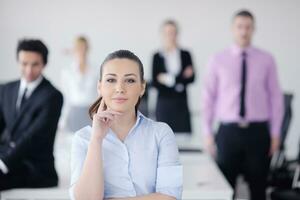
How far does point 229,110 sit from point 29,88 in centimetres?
122

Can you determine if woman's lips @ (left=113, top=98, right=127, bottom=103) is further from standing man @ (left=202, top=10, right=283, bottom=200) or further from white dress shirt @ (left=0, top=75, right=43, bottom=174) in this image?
standing man @ (left=202, top=10, right=283, bottom=200)

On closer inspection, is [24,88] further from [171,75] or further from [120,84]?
[171,75]

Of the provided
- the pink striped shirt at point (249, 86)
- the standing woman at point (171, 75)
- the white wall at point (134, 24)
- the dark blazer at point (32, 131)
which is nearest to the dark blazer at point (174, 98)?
the standing woman at point (171, 75)

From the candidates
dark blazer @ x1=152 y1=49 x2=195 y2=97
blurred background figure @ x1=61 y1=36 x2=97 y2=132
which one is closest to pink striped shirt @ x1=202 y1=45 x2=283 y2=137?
dark blazer @ x1=152 y1=49 x2=195 y2=97

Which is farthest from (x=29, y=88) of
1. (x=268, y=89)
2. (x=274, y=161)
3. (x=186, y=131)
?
(x=274, y=161)

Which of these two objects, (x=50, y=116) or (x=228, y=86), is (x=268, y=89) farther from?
(x=50, y=116)

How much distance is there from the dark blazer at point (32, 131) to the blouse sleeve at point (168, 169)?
43.9 inches

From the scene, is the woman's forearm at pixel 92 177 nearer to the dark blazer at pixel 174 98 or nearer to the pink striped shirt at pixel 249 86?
the pink striped shirt at pixel 249 86

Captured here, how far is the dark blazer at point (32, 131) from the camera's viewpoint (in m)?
2.41

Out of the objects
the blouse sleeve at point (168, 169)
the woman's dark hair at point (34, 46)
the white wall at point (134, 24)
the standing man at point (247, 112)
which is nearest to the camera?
the blouse sleeve at point (168, 169)

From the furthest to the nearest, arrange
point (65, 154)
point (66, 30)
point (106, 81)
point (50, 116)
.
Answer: point (66, 30) → point (65, 154) → point (50, 116) → point (106, 81)

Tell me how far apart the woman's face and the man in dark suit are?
42.0 inches

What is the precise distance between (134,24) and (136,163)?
14.7 ft

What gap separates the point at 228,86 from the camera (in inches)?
116
